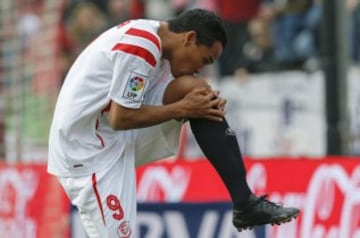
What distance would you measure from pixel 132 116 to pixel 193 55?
466mm

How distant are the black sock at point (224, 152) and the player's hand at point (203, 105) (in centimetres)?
5

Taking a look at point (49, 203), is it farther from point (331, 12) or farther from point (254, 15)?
point (254, 15)

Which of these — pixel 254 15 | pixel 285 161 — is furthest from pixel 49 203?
pixel 254 15

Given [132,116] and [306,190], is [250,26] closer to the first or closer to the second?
[306,190]

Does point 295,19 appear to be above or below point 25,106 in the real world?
above

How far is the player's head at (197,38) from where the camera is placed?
726cm

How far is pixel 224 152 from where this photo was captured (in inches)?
286

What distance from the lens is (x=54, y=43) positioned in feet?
50.6

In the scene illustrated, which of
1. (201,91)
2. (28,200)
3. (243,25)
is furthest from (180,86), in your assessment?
(243,25)

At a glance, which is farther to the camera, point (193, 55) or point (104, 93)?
point (104, 93)

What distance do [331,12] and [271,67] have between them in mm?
2050

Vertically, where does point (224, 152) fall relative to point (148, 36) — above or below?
below

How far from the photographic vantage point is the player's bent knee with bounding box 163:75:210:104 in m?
7.31

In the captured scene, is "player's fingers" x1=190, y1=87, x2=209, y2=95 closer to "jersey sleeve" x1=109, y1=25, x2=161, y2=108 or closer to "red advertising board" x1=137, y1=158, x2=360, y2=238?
"jersey sleeve" x1=109, y1=25, x2=161, y2=108
